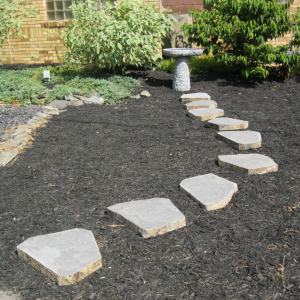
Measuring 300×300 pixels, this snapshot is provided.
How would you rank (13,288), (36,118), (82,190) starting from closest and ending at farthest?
(13,288) → (82,190) → (36,118)

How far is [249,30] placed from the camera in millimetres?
5840

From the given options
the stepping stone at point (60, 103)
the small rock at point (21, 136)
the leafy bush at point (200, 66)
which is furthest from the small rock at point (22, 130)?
the leafy bush at point (200, 66)

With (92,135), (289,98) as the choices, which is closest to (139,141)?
(92,135)

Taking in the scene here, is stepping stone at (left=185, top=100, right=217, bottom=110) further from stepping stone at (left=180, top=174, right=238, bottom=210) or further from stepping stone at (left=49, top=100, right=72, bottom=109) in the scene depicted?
stepping stone at (left=180, top=174, right=238, bottom=210)

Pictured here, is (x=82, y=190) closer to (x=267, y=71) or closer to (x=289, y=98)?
(x=289, y=98)

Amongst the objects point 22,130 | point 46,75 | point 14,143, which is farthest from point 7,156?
point 46,75

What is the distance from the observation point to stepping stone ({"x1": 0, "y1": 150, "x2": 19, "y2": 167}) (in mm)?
3524

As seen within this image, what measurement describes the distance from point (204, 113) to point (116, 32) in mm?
2638

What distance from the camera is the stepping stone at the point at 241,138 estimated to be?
12.1ft

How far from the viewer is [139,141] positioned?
4059 mm

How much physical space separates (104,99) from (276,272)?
4388mm

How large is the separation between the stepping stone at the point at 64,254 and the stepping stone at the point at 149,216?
0.30 metres

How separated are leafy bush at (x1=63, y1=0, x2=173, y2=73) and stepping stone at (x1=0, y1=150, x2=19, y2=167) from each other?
9.96ft

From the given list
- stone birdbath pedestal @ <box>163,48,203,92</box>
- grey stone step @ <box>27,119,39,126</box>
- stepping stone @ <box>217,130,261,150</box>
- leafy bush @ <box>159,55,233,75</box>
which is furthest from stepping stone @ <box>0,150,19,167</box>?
leafy bush @ <box>159,55,233,75</box>
